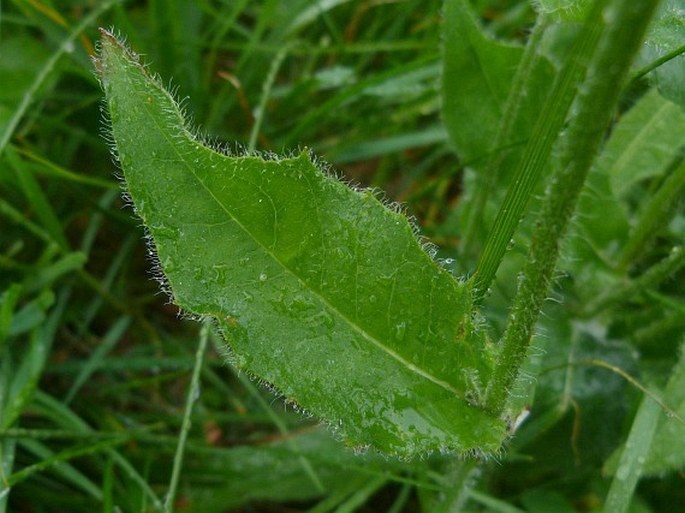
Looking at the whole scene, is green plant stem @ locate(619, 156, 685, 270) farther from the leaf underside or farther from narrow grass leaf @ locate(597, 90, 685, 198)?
the leaf underside

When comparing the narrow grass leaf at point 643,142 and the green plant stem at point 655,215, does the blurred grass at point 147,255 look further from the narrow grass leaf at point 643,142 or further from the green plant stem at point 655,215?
the narrow grass leaf at point 643,142

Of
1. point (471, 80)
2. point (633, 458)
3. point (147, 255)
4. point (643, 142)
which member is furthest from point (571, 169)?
point (147, 255)

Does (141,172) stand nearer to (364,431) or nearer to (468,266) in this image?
(364,431)

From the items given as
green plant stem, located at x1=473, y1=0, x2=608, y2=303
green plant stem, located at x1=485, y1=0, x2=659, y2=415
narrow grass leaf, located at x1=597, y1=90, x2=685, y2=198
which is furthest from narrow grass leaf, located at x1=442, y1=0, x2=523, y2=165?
green plant stem, located at x1=485, y1=0, x2=659, y2=415

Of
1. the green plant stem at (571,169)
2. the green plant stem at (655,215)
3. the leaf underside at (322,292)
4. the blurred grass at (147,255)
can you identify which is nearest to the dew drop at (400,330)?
the leaf underside at (322,292)

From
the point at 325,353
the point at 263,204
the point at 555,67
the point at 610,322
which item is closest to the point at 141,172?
the point at 263,204

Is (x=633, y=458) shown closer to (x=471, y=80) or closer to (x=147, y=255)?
(x=471, y=80)
